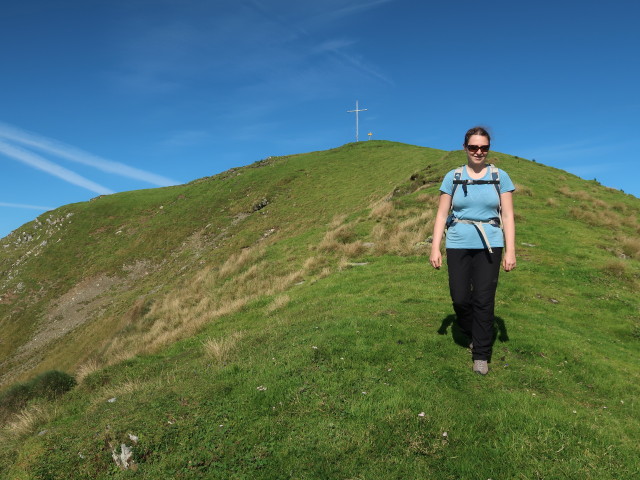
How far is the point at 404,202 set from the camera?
24.0 m

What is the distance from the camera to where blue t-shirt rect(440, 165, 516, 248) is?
584 centimetres

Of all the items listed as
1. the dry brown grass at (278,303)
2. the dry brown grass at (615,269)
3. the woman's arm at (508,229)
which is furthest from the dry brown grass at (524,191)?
the woman's arm at (508,229)

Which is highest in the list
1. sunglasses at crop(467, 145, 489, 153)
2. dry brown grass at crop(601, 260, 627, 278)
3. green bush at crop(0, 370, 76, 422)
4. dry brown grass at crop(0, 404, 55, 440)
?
sunglasses at crop(467, 145, 489, 153)

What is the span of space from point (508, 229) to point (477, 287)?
3.55ft

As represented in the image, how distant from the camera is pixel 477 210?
589 centimetres

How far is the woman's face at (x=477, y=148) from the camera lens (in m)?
5.72

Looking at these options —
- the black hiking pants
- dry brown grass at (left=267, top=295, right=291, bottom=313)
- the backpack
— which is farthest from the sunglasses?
dry brown grass at (left=267, top=295, right=291, bottom=313)

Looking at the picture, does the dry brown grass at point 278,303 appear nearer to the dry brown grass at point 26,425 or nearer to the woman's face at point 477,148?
the dry brown grass at point 26,425

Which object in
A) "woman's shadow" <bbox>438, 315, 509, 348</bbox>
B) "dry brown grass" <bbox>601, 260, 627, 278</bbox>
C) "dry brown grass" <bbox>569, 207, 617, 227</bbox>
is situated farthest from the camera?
"dry brown grass" <bbox>569, 207, 617, 227</bbox>

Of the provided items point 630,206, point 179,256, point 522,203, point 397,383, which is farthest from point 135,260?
point 630,206

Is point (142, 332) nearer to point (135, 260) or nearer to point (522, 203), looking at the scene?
point (522, 203)

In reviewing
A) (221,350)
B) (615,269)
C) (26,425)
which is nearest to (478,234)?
(221,350)

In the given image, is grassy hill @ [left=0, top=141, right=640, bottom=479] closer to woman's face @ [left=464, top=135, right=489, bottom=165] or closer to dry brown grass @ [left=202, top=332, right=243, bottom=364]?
dry brown grass @ [left=202, top=332, right=243, bottom=364]

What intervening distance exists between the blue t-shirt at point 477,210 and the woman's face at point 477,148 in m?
0.29
